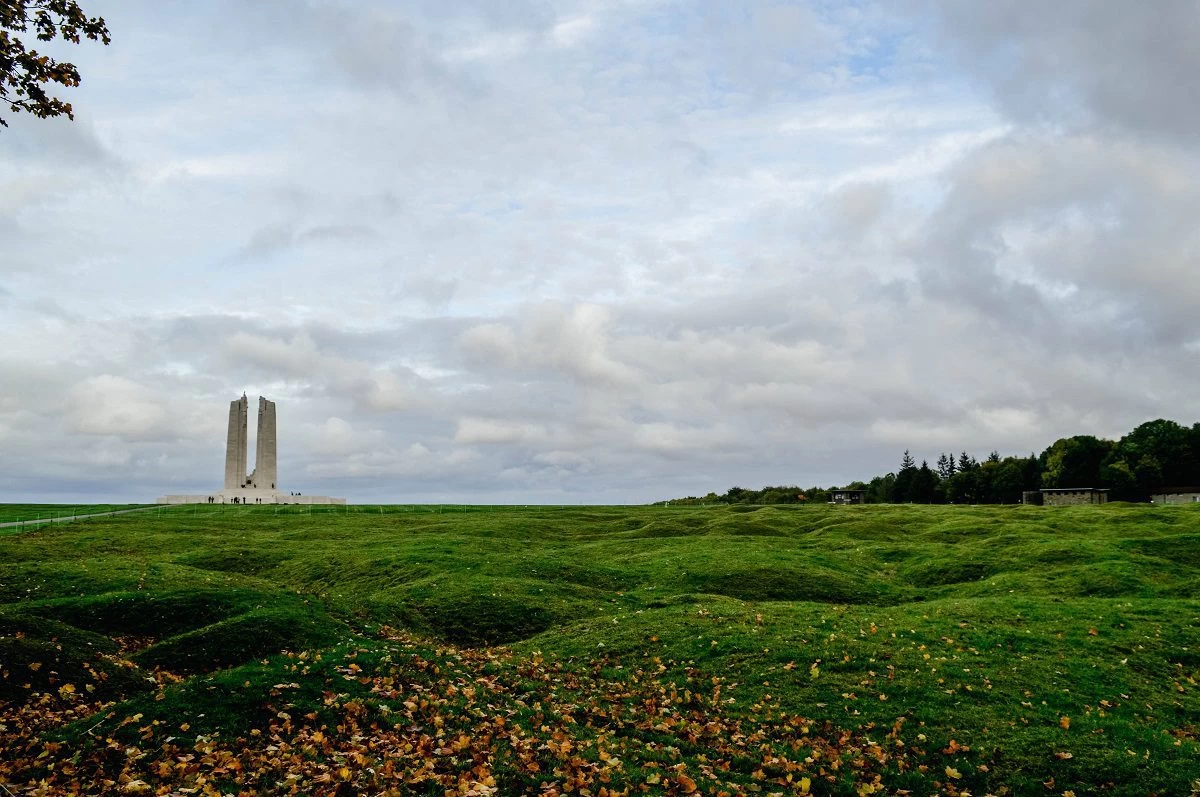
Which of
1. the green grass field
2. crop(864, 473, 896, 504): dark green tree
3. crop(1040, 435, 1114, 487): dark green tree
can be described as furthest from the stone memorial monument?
crop(1040, 435, 1114, 487): dark green tree

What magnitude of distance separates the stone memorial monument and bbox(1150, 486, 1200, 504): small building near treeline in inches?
5430

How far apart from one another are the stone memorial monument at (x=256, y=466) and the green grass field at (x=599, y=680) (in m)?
88.6

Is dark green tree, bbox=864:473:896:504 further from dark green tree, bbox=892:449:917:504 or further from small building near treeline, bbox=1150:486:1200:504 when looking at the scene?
small building near treeline, bbox=1150:486:1200:504

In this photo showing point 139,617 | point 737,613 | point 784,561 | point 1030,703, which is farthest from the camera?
point 784,561

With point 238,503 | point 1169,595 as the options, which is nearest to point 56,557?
point 1169,595

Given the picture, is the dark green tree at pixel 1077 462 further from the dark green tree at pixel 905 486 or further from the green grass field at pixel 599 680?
the green grass field at pixel 599 680

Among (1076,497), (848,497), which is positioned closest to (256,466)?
(848,497)

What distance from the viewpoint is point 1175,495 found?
128 m

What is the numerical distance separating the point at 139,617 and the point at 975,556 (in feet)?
160

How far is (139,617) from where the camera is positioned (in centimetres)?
2986

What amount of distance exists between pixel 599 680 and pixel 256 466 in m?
126

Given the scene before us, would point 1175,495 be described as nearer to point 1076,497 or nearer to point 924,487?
point 1076,497

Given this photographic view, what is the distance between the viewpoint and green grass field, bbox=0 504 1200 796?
53.8ft

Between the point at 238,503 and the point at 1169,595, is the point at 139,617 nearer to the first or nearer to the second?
the point at 1169,595
